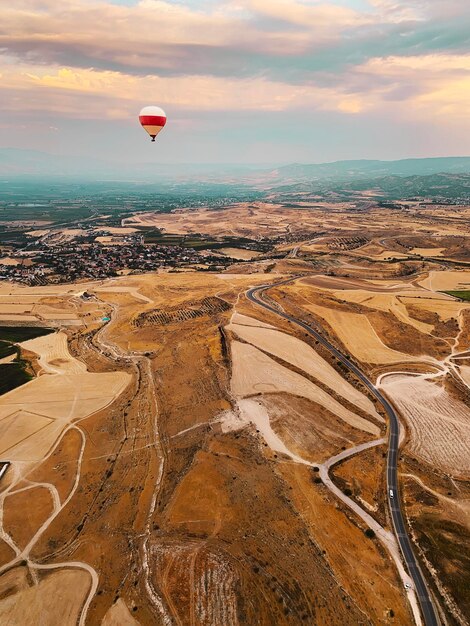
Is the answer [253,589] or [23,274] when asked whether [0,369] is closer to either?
[253,589]

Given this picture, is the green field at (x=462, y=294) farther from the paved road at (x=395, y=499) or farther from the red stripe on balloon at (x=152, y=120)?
the red stripe on balloon at (x=152, y=120)

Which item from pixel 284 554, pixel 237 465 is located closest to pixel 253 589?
pixel 284 554

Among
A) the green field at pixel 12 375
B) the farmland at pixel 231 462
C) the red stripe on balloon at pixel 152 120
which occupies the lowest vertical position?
the green field at pixel 12 375

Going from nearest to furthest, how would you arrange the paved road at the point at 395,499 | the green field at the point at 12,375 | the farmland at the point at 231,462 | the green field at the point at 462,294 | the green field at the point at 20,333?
1. the paved road at the point at 395,499
2. the farmland at the point at 231,462
3. the green field at the point at 12,375
4. the green field at the point at 20,333
5. the green field at the point at 462,294

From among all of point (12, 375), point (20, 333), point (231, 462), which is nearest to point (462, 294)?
point (231, 462)

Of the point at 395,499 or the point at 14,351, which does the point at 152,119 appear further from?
the point at 395,499

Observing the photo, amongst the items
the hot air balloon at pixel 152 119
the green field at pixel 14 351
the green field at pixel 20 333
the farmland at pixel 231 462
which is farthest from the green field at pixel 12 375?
the hot air balloon at pixel 152 119

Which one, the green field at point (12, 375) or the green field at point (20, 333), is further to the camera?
the green field at point (20, 333)
